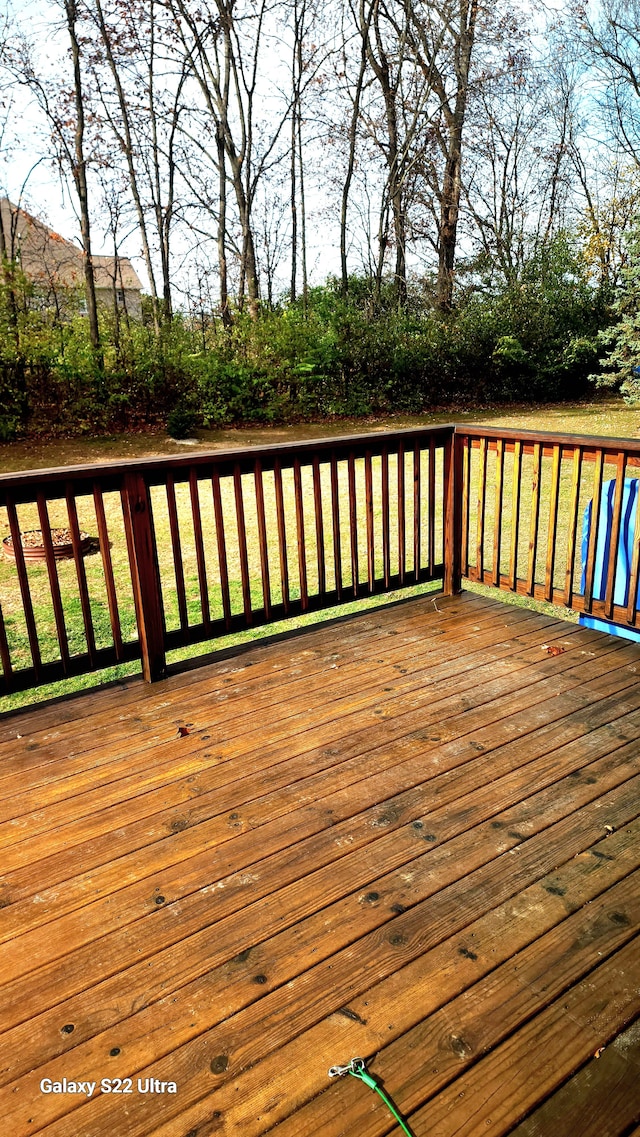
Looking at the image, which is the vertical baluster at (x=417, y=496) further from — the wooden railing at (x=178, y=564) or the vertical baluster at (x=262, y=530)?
the vertical baluster at (x=262, y=530)

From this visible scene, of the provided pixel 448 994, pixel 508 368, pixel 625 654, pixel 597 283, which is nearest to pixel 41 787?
pixel 448 994

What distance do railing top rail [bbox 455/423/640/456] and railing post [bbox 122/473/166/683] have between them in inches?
66.1

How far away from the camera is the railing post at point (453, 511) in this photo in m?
3.74

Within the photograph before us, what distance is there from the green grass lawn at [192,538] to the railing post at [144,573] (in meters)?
0.27

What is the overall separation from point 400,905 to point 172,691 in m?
1.46

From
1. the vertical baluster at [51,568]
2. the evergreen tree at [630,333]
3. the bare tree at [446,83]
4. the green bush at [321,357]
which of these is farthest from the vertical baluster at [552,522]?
the bare tree at [446,83]

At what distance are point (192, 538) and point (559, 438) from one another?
3.85 metres

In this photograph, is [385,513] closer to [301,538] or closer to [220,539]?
[301,538]

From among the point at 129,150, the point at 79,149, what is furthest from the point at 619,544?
the point at 129,150

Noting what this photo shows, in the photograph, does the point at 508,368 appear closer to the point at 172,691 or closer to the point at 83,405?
the point at 83,405

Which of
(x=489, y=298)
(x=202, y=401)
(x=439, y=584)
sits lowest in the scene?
(x=439, y=584)

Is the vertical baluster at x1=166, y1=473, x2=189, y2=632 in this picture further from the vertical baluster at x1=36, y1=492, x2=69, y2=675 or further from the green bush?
the green bush

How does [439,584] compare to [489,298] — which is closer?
[439,584]

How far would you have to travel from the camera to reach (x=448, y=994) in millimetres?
1479
